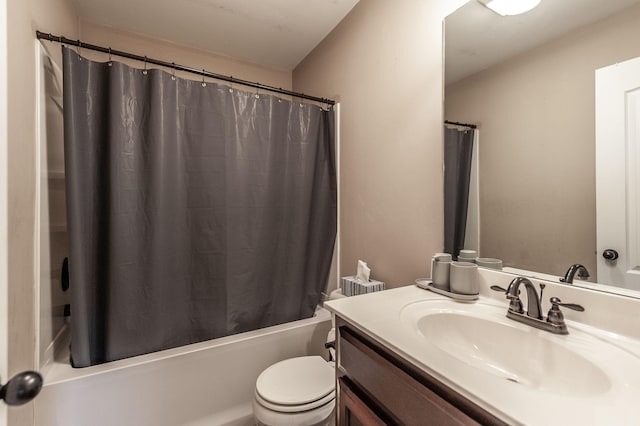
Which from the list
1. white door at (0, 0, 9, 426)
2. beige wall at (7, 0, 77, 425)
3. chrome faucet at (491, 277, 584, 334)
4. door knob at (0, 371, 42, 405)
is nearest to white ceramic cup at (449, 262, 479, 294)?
chrome faucet at (491, 277, 584, 334)

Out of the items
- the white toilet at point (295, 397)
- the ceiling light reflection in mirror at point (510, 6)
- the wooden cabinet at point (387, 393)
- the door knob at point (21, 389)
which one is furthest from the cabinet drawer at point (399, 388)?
the ceiling light reflection in mirror at point (510, 6)

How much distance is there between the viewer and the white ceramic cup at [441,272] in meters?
1.10

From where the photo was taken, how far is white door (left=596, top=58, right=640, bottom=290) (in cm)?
75

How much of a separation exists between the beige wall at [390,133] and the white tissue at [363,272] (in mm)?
64

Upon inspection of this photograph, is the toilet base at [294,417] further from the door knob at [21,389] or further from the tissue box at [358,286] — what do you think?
the door knob at [21,389]

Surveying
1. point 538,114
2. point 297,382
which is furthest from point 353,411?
point 538,114

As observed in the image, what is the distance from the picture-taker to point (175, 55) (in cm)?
213

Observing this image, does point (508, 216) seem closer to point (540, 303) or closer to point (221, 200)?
point (540, 303)

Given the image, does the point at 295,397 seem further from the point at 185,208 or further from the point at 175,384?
the point at 185,208

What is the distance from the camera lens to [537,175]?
0.96 metres

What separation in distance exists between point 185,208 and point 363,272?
1.08 meters

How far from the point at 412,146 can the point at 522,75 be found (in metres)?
0.49

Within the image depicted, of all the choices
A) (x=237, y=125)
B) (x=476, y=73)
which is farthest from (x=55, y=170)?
(x=476, y=73)

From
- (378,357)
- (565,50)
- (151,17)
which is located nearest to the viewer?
(378,357)
